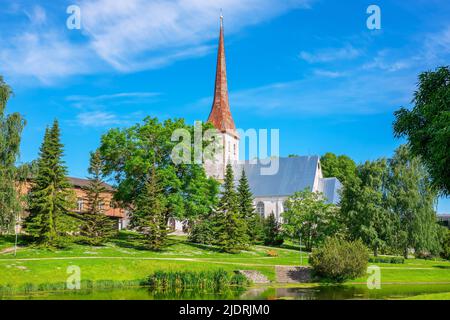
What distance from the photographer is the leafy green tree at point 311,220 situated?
56.2 meters

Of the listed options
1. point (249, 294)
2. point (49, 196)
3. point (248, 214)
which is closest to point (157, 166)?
point (248, 214)

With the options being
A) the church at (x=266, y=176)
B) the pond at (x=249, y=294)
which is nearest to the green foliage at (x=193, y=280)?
the pond at (x=249, y=294)

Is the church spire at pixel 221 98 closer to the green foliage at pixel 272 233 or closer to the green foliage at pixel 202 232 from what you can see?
the green foliage at pixel 272 233

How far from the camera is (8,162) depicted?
3903 centimetres

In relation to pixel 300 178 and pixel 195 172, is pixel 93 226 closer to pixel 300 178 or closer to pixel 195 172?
pixel 195 172

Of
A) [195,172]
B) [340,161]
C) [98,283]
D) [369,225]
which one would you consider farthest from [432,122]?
[340,161]

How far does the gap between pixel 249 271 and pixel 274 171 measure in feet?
143

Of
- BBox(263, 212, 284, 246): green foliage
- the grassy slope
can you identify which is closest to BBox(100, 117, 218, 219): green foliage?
the grassy slope

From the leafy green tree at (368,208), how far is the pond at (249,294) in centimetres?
1632

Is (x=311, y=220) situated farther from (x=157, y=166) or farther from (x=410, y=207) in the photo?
(x=157, y=166)

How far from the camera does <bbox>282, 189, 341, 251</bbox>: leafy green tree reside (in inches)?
2212

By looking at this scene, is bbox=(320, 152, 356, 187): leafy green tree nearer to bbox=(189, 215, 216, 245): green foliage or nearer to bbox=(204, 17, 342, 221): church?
bbox=(204, 17, 342, 221): church

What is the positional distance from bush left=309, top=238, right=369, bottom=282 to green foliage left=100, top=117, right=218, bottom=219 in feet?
57.4
